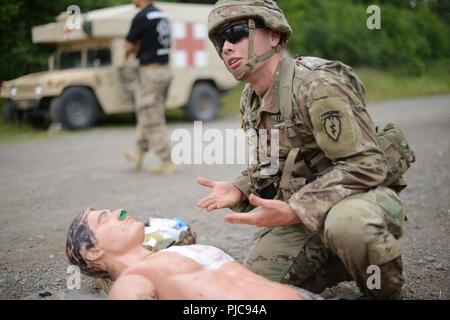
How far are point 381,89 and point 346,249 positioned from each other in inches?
610

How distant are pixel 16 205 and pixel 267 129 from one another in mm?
3051

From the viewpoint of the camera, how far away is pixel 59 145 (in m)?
8.77

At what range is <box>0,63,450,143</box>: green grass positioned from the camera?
12.2 meters

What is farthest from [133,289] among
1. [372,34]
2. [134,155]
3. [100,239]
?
[372,34]

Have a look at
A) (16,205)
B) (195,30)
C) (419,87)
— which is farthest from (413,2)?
(16,205)

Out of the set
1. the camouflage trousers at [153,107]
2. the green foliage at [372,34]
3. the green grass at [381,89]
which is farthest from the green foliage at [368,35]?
the camouflage trousers at [153,107]

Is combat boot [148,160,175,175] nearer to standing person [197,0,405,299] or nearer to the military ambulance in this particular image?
the military ambulance

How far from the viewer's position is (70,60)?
1066 centimetres

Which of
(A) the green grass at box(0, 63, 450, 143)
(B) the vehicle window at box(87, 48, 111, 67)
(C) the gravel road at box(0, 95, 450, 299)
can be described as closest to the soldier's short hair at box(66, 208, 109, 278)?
(C) the gravel road at box(0, 95, 450, 299)

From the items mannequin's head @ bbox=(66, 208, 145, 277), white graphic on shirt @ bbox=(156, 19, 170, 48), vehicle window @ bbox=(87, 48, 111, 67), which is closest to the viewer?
mannequin's head @ bbox=(66, 208, 145, 277)

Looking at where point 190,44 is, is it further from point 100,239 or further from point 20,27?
point 100,239

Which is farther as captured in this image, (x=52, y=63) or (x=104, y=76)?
(x=104, y=76)

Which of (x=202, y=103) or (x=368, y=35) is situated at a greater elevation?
(x=368, y=35)

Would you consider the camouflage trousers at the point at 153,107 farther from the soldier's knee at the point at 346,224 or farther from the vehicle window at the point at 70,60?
the vehicle window at the point at 70,60
